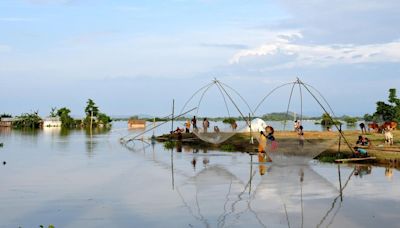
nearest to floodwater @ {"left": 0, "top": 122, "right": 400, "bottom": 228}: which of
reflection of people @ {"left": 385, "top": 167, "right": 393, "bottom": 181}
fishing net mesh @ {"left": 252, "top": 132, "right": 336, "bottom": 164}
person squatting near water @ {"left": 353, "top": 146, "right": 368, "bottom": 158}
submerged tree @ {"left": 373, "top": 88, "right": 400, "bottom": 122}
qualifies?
reflection of people @ {"left": 385, "top": 167, "right": 393, "bottom": 181}

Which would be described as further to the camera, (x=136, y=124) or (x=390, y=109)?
(x=136, y=124)

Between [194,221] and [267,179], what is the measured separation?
578 centimetres

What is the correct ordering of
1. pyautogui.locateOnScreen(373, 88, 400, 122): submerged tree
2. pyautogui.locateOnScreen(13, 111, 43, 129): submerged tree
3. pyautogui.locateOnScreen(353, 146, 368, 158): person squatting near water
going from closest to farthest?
pyautogui.locateOnScreen(353, 146, 368, 158): person squatting near water < pyautogui.locateOnScreen(373, 88, 400, 122): submerged tree < pyautogui.locateOnScreen(13, 111, 43, 129): submerged tree

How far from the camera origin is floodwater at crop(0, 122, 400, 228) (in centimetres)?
973

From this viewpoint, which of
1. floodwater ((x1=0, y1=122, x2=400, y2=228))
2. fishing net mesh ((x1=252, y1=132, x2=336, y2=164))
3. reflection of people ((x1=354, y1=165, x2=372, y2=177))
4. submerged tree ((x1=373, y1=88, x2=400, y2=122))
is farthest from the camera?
submerged tree ((x1=373, y1=88, x2=400, y2=122))

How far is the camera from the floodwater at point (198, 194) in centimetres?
973

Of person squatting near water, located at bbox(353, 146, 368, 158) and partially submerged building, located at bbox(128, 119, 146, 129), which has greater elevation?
partially submerged building, located at bbox(128, 119, 146, 129)

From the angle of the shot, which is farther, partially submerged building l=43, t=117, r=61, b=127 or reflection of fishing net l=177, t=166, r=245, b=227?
partially submerged building l=43, t=117, r=61, b=127

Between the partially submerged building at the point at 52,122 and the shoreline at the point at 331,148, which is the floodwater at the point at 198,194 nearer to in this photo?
the shoreline at the point at 331,148

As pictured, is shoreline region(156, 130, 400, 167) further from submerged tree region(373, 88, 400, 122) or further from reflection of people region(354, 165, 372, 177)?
submerged tree region(373, 88, 400, 122)

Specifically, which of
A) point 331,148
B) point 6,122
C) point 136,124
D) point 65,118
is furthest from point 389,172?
point 6,122

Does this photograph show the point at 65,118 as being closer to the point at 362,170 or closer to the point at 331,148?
the point at 331,148

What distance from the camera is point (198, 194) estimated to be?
12.7m

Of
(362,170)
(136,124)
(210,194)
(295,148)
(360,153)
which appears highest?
(136,124)
